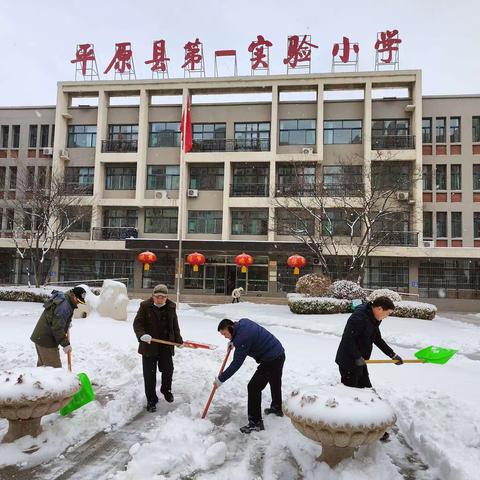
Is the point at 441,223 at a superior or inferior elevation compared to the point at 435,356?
superior

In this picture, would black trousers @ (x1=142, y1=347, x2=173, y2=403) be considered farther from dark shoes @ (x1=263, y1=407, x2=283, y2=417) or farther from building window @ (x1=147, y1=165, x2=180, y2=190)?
building window @ (x1=147, y1=165, x2=180, y2=190)

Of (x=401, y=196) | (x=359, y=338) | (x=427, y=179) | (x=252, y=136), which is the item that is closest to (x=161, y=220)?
(x=252, y=136)

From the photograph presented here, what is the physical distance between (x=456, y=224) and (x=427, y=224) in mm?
1689

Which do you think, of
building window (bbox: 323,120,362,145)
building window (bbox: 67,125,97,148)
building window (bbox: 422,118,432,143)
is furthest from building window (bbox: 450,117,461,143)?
building window (bbox: 67,125,97,148)

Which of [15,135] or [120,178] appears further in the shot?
[15,135]

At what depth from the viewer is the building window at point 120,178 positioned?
2888 cm

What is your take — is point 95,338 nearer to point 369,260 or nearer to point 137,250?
point 137,250

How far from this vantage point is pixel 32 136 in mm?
30031

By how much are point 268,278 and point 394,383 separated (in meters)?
20.3

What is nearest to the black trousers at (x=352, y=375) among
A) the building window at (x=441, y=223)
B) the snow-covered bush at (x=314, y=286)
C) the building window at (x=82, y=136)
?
the snow-covered bush at (x=314, y=286)

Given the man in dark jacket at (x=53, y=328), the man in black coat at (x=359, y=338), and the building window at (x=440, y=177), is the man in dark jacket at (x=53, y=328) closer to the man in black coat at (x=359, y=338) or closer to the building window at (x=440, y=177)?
the man in black coat at (x=359, y=338)

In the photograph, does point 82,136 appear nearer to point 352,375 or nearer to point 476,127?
point 476,127

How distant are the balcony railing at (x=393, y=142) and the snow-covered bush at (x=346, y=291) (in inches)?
499

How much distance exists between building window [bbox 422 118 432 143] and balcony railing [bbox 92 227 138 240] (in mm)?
18672
